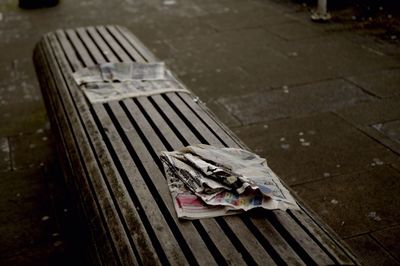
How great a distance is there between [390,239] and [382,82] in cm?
241

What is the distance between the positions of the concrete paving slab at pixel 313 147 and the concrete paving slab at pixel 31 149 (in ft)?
5.28

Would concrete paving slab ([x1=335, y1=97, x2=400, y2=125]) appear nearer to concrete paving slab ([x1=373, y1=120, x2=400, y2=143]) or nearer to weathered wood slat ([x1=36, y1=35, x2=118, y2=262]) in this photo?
concrete paving slab ([x1=373, y1=120, x2=400, y2=143])

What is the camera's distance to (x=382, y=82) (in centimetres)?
475

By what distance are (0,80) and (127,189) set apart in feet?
12.6

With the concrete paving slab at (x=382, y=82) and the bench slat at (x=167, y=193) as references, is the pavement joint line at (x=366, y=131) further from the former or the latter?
the bench slat at (x=167, y=193)

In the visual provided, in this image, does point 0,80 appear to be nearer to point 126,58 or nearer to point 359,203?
point 126,58

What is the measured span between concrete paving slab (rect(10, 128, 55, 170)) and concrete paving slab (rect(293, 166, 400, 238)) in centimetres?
205

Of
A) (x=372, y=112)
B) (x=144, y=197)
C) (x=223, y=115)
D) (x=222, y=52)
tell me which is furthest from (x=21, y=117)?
(x=372, y=112)

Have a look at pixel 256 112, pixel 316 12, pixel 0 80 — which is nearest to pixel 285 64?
pixel 256 112

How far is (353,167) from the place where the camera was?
343cm

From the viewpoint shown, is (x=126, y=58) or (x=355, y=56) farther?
(x=355, y=56)

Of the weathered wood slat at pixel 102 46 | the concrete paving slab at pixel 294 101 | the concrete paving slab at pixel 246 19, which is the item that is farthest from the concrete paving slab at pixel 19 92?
the concrete paving slab at pixel 246 19

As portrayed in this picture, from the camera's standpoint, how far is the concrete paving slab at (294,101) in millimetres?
4289

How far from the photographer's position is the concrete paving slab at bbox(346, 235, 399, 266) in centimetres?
257
